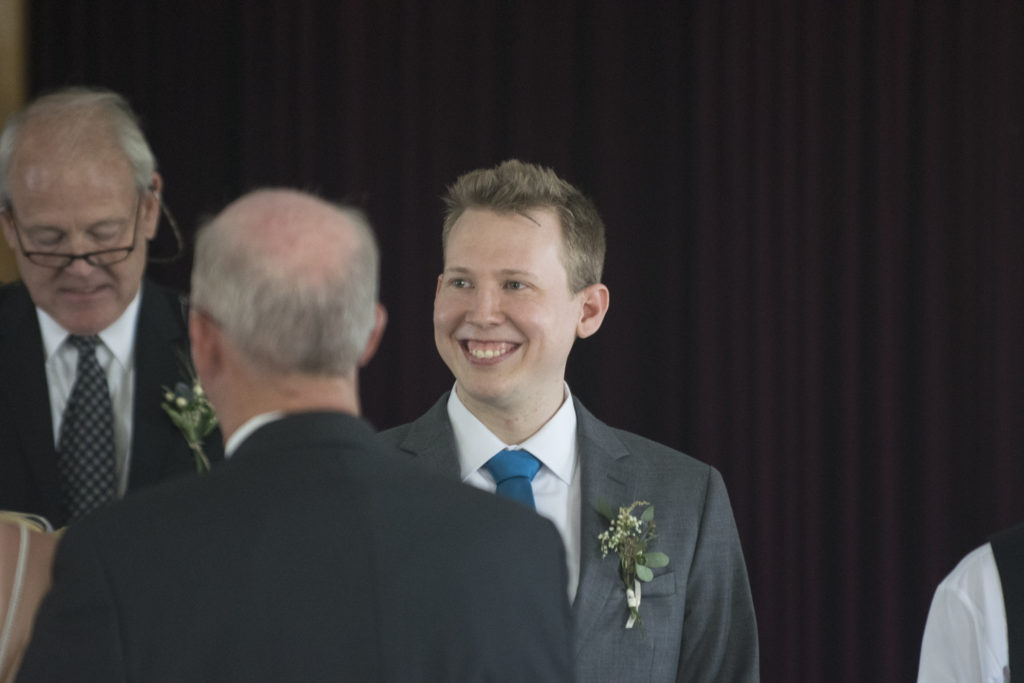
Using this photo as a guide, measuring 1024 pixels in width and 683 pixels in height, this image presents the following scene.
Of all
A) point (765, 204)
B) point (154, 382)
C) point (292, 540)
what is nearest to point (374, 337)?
point (292, 540)

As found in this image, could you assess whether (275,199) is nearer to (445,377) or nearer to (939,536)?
(445,377)

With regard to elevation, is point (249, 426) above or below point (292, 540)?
above

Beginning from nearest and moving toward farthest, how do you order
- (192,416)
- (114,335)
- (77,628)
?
1. (77,628)
2. (192,416)
3. (114,335)

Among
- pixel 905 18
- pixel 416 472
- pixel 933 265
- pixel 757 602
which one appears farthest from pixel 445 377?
pixel 416 472

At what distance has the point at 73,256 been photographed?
107 inches

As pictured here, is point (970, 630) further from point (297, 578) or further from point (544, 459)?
point (297, 578)

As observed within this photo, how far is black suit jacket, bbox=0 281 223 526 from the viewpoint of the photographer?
9.09ft

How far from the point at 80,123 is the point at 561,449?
124 centimetres

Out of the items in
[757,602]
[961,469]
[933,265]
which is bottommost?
[757,602]

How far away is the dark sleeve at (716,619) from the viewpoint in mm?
2562

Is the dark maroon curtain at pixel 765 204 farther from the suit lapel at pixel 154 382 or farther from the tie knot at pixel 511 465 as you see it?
the tie knot at pixel 511 465

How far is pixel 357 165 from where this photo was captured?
16.3 feet

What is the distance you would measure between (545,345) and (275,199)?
116cm

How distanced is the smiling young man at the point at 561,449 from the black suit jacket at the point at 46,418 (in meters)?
0.49
